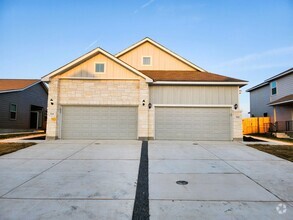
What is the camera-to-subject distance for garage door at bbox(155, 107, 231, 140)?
40.2ft

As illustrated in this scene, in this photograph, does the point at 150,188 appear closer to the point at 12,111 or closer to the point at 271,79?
the point at 12,111

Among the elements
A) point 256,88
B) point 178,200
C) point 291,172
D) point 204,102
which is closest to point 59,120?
point 204,102

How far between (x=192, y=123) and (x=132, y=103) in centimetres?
432

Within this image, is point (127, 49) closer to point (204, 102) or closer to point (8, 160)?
point (204, 102)

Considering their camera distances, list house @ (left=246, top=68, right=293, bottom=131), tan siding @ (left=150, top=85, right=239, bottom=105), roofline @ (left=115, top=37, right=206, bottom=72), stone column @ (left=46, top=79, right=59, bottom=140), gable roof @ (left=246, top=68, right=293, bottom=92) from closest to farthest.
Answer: stone column @ (left=46, top=79, right=59, bottom=140) < tan siding @ (left=150, top=85, right=239, bottom=105) < roofline @ (left=115, top=37, right=206, bottom=72) < gable roof @ (left=246, top=68, right=293, bottom=92) < house @ (left=246, top=68, right=293, bottom=131)

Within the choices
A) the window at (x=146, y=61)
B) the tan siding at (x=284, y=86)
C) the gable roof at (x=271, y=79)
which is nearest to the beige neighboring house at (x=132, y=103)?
the window at (x=146, y=61)

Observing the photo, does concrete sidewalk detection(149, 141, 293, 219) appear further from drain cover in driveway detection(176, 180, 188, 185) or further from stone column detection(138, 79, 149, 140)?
stone column detection(138, 79, 149, 140)

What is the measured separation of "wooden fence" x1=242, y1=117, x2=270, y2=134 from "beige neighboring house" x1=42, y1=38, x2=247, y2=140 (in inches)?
313

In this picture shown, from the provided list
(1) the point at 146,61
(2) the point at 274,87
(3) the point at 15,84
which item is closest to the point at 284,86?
(2) the point at 274,87

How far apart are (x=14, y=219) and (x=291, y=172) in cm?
693

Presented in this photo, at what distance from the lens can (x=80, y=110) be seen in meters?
12.4

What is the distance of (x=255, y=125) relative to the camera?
18.8m

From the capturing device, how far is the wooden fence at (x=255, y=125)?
736 inches

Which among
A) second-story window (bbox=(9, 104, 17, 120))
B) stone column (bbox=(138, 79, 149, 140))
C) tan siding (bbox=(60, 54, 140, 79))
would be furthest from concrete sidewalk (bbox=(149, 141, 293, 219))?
second-story window (bbox=(9, 104, 17, 120))
